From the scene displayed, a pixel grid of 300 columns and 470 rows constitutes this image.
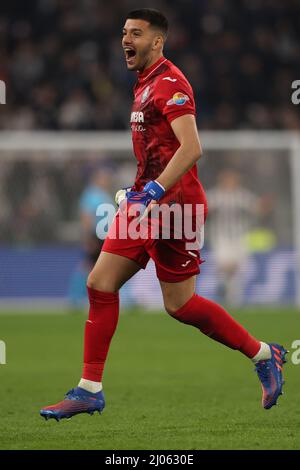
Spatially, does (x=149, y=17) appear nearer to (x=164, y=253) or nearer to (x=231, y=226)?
(x=164, y=253)

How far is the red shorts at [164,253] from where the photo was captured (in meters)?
5.86

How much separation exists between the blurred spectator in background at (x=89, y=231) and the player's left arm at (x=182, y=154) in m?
8.59

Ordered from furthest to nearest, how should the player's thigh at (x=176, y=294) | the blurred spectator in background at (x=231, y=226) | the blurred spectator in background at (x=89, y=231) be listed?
the blurred spectator in background at (x=231, y=226) → the blurred spectator in background at (x=89, y=231) → the player's thigh at (x=176, y=294)

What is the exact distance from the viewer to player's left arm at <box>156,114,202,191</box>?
18.4 feet

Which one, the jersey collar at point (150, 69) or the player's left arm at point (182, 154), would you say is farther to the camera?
the jersey collar at point (150, 69)

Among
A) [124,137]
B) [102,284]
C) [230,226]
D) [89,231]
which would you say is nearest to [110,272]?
[102,284]

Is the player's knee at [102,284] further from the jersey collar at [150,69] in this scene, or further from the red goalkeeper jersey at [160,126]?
the jersey collar at [150,69]

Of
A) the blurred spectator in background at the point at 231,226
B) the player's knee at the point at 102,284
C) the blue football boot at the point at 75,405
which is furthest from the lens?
the blurred spectator in background at the point at 231,226

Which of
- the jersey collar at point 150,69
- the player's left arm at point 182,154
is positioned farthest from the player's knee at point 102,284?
the jersey collar at point 150,69

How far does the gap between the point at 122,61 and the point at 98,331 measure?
12.7m

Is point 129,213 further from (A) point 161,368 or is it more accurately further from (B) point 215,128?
(B) point 215,128

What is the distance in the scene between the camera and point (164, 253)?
592 centimetres

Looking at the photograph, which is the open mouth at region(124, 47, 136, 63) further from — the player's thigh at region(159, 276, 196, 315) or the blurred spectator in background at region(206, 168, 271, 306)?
the blurred spectator in background at region(206, 168, 271, 306)
